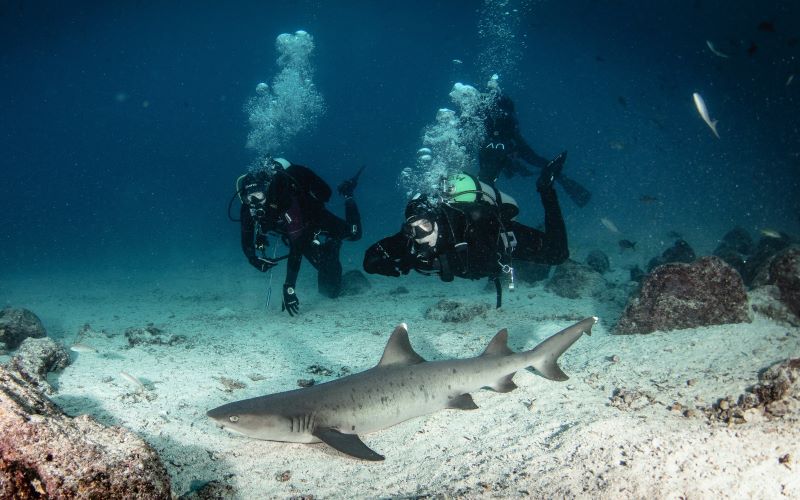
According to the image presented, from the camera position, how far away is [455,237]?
5.95 metres

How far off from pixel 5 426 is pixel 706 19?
68.2 meters

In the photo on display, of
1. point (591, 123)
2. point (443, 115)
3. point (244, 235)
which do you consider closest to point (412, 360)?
point (244, 235)

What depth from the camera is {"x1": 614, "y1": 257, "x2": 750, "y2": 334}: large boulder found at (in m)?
5.87

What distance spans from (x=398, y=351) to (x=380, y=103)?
140 metres

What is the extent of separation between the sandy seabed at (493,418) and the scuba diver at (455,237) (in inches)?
55.0

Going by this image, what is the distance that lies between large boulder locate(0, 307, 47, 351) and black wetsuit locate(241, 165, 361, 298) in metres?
4.07

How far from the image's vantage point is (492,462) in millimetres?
3232

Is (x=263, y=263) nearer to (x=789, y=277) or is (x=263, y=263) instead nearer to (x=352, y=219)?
(x=352, y=219)

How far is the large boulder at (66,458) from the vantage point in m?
1.70

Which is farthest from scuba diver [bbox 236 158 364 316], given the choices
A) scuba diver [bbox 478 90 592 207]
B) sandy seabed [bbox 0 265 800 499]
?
scuba diver [bbox 478 90 592 207]

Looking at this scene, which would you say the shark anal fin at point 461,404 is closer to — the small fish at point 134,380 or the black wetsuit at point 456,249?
the black wetsuit at point 456,249

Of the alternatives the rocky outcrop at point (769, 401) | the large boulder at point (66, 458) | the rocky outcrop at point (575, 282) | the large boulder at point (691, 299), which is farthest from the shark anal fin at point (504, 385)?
the rocky outcrop at point (575, 282)

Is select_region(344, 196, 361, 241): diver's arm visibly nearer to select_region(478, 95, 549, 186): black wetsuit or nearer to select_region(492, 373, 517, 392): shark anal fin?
select_region(478, 95, 549, 186): black wetsuit

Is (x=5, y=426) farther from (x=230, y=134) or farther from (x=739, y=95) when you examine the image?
(x=230, y=134)
